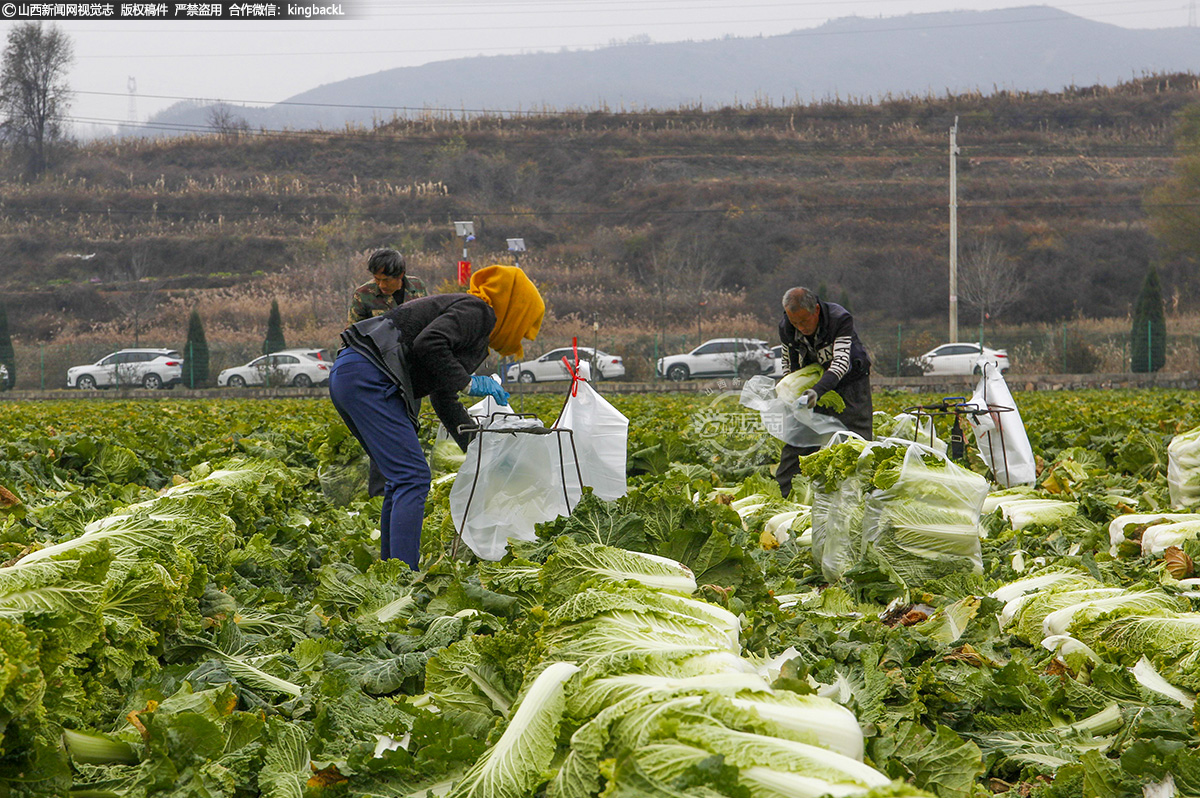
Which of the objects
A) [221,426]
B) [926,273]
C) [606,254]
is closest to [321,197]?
[606,254]

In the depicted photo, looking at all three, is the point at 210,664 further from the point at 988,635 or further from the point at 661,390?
the point at 661,390

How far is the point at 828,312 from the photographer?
22.0 ft

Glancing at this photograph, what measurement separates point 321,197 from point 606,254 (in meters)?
19.9

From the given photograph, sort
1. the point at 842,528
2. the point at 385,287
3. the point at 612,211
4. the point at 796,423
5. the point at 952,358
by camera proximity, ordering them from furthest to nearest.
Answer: the point at 612,211
the point at 952,358
the point at 796,423
the point at 385,287
the point at 842,528

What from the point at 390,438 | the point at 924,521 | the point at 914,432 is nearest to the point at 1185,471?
the point at 914,432

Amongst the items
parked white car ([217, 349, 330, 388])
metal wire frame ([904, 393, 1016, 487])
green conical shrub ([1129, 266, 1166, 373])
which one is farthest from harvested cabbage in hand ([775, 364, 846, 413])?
parked white car ([217, 349, 330, 388])

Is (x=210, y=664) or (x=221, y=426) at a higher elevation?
(x=210, y=664)

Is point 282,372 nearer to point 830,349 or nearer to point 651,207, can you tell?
point 830,349

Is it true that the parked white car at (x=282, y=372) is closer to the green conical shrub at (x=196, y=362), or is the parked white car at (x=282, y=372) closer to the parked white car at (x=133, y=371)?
the green conical shrub at (x=196, y=362)

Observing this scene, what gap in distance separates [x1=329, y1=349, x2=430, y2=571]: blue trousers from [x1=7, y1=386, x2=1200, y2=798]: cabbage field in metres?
0.22

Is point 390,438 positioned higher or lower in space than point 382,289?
lower

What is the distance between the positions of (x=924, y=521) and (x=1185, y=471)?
254 cm

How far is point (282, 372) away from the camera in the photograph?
32.2m

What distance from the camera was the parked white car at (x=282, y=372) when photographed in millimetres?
32250
